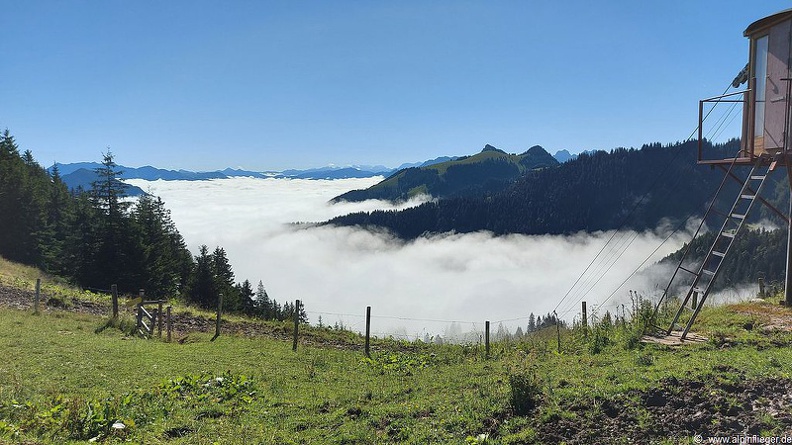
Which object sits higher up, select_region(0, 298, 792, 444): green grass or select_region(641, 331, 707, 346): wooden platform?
select_region(641, 331, 707, 346): wooden platform

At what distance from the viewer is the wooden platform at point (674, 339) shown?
14.2m

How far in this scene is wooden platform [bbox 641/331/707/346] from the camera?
14.2 m

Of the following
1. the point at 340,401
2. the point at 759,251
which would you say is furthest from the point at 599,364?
the point at 759,251

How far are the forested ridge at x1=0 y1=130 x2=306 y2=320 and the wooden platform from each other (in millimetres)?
34173

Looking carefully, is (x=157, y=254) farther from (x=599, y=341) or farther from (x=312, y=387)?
(x=599, y=341)

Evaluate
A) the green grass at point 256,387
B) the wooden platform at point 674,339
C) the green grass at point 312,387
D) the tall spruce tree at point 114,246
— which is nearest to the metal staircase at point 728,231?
the wooden platform at point 674,339

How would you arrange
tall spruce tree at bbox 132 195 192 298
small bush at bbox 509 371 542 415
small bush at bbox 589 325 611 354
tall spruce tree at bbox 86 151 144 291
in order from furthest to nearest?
tall spruce tree at bbox 132 195 192 298 < tall spruce tree at bbox 86 151 144 291 < small bush at bbox 589 325 611 354 < small bush at bbox 509 371 542 415

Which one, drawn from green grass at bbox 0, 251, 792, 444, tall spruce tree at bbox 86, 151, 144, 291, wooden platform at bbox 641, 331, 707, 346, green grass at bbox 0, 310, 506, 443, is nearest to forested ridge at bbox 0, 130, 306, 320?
tall spruce tree at bbox 86, 151, 144, 291

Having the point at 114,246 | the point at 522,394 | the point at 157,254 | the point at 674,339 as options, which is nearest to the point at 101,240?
the point at 114,246

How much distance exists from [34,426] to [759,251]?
19133 centimetres

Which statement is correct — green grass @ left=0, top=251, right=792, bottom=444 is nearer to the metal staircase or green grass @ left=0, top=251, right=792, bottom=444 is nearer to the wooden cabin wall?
the metal staircase

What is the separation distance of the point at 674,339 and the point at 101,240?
185 feet

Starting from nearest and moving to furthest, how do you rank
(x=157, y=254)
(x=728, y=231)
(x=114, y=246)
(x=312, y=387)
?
(x=312, y=387)
(x=728, y=231)
(x=114, y=246)
(x=157, y=254)

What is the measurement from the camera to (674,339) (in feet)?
48.5
